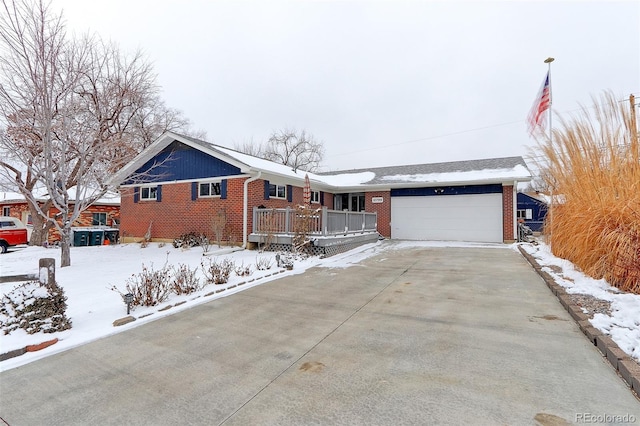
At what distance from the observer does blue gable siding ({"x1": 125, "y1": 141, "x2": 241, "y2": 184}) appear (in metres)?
12.1

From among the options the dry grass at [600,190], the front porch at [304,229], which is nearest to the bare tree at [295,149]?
the front porch at [304,229]

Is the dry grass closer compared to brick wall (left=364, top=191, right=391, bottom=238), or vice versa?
the dry grass

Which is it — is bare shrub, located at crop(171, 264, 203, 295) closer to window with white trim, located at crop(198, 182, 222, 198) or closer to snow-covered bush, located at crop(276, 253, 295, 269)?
snow-covered bush, located at crop(276, 253, 295, 269)

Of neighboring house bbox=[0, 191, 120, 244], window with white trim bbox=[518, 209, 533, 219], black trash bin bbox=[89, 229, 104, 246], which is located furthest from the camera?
window with white trim bbox=[518, 209, 533, 219]

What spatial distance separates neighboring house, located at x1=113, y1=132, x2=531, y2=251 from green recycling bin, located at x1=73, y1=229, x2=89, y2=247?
2.37 metres

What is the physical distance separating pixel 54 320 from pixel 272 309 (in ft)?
9.04

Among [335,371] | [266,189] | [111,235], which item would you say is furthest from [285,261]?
[111,235]

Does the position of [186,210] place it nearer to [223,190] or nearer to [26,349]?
[223,190]

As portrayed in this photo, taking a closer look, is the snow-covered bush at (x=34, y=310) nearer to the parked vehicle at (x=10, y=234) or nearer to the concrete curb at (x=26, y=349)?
the concrete curb at (x=26, y=349)

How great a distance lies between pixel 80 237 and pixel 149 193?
4.68 m

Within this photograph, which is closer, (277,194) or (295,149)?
(277,194)

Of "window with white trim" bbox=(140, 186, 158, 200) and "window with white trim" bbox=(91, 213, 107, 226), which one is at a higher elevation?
"window with white trim" bbox=(140, 186, 158, 200)

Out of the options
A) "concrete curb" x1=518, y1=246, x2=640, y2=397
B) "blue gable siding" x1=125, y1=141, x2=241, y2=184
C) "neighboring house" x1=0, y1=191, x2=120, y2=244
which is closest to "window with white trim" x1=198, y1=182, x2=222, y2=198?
"blue gable siding" x1=125, y1=141, x2=241, y2=184

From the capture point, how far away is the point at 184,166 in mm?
12938
